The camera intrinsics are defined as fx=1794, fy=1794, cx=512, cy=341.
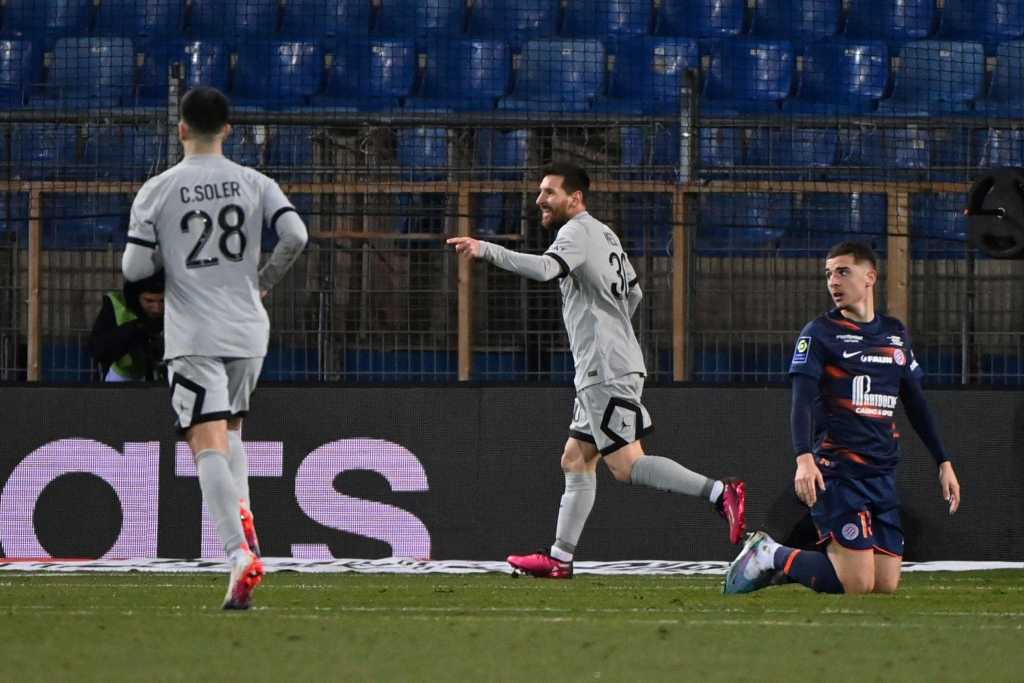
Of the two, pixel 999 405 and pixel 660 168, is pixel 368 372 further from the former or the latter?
pixel 999 405

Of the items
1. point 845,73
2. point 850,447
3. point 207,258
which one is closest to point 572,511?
point 850,447

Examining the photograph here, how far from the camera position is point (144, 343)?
34.5ft

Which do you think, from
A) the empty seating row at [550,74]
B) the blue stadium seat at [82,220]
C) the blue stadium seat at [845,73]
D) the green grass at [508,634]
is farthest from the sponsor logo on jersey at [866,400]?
the blue stadium seat at [845,73]

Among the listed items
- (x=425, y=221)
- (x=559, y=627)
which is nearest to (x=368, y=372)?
(x=425, y=221)

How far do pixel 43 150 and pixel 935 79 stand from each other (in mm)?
7098

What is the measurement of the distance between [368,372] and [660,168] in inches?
84.2

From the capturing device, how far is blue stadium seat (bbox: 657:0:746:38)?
49.6ft

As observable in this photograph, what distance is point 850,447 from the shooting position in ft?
23.8

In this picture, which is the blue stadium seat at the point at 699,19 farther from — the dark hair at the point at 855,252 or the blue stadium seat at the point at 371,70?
the dark hair at the point at 855,252

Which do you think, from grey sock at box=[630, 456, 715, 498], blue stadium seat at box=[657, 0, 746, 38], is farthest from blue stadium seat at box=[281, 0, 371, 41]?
grey sock at box=[630, 456, 715, 498]

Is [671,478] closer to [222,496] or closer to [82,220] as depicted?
[222,496]

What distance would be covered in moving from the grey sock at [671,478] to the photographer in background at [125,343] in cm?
292

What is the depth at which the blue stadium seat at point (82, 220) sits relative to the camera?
35.5ft

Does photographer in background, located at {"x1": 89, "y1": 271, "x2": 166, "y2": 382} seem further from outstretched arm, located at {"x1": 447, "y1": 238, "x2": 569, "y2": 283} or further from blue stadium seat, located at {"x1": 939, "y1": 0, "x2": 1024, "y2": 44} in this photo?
blue stadium seat, located at {"x1": 939, "y1": 0, "x2": 1024, "y2": 44}
